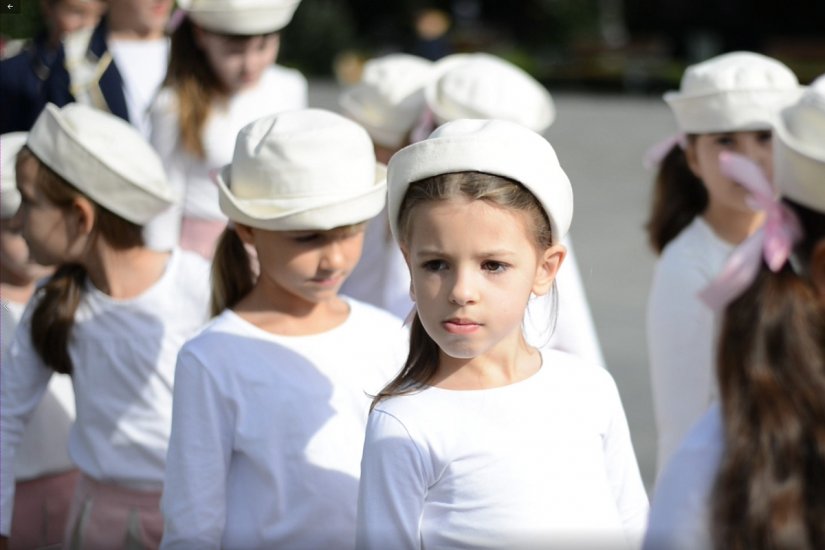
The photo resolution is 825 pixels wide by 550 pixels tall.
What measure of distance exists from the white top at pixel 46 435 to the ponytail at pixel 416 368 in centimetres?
158

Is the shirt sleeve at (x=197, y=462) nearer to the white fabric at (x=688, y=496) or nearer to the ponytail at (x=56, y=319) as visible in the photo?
the ponytail at (x=56, y=319)

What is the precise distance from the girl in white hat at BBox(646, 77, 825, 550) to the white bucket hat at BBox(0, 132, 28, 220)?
2472 millimetres

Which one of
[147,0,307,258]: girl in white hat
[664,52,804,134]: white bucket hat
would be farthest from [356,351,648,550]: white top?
[147,0,307,258]: girl in white hat

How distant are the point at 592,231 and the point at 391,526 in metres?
9.26

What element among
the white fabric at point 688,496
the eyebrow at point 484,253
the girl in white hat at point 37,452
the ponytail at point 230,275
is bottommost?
the girl in white hat at point 37,452

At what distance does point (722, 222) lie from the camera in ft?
13.3

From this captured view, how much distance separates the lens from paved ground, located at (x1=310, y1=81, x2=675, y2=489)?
23.9 ft

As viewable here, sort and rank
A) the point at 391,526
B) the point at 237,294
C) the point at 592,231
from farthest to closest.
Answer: the point at 592,231
the point at 237,294
the point at 391,526

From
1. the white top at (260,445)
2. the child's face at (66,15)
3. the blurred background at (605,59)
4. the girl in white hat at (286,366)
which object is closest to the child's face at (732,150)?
the girl in white hat at (286,366)

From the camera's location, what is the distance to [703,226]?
4.06 metres

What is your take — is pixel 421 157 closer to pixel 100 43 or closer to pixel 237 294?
pixel 237 294

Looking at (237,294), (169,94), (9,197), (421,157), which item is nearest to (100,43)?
(169,94)

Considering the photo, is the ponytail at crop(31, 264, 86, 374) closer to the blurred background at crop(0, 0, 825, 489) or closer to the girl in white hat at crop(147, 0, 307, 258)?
the girl in white hat at crop(147, 0, 307, 258)

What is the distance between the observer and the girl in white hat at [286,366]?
288cm
